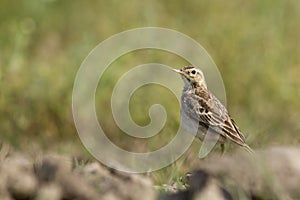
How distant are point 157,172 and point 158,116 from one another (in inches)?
142

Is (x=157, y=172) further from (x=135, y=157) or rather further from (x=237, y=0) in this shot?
(x=237, y=0)

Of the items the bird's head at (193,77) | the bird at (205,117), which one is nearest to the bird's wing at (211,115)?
the bird at (205,117)

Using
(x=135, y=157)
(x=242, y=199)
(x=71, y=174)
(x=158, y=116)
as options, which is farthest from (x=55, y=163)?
(x=158, y=116)

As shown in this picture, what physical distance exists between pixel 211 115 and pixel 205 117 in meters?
0.06

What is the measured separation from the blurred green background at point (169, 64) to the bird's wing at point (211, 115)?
1.46 m

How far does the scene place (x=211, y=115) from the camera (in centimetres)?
780

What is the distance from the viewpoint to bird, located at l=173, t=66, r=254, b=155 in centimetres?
757

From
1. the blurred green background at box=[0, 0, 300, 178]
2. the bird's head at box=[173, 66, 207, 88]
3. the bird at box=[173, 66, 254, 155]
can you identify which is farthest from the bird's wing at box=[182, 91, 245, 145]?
the blurred green background at box=[0, 0, 300, 178]

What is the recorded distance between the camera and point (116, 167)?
21.3 ft

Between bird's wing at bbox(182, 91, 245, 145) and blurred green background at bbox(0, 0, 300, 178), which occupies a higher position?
blurred green background at bbox(0, 0, 300, 178)

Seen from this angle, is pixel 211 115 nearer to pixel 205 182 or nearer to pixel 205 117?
pixel 205 117

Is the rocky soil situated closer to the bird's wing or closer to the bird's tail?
the bird's tail

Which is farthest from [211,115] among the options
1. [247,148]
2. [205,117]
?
[247,148]

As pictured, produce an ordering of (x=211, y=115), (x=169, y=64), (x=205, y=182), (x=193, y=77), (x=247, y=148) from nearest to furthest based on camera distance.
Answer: (x=205, y=182)
(x=247, y=148)
(x=211, y=115)
(x=193, y=77)
(x=169, y=64)
